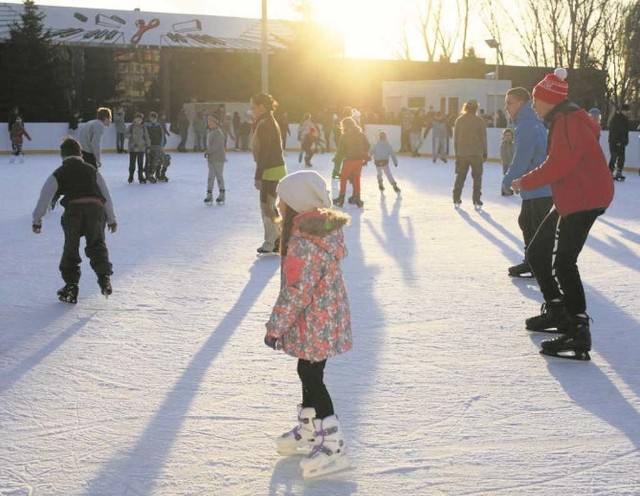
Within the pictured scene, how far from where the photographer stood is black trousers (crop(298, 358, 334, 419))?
3.36 m

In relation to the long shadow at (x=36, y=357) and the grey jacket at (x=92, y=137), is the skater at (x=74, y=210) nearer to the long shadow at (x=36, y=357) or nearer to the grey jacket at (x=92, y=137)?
the long shadow at (x=36, y=357)

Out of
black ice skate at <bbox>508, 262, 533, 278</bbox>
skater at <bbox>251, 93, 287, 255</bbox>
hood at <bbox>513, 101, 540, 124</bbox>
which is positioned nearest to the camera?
hood at <bbox>513, 101, 540, 124</bbox>

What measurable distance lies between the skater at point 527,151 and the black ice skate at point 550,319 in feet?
3.24

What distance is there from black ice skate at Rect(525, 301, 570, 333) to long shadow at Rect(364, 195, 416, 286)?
1.63 meters

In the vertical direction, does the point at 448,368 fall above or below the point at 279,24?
below

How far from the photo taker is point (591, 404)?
412 centimetres

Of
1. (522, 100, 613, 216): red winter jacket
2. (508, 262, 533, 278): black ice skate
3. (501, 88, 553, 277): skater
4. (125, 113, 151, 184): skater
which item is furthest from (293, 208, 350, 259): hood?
(125, 113, 151, 184): skater

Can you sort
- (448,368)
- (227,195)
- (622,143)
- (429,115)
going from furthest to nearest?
(429,115)
(622,143)
(227,195)
(448,368)

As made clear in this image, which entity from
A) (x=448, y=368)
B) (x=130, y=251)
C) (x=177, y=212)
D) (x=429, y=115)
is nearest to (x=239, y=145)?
(x=429, y=115)

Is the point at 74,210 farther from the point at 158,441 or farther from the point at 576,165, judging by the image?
the point at 576,165

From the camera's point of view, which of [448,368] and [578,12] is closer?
[448,368]

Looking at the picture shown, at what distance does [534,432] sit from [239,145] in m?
25.6

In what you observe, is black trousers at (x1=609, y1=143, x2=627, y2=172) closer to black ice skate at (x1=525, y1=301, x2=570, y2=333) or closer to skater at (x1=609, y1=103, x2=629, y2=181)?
skater at (x1=609, y1=103, x2=629, y2=181)

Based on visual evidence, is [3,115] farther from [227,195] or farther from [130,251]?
[130,251]
